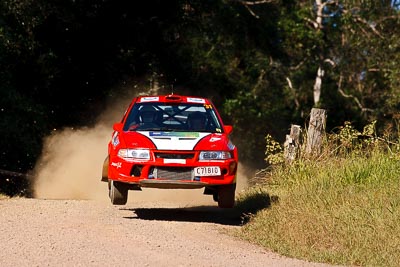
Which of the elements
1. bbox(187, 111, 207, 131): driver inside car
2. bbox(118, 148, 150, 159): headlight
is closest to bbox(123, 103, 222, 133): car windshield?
bbox(187, 111, 207, 131): driver inside car

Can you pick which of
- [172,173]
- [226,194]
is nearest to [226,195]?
[226,194]

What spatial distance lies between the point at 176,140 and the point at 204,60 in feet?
74.3

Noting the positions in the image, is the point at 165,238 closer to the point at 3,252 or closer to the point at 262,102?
the point at 3,252

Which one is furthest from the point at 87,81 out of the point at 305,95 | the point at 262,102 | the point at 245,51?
the point at 305,95

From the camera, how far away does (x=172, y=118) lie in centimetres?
1431

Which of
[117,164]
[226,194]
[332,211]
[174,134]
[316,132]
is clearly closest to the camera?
[332,211]

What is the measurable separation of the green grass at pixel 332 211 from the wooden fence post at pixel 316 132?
57 centimetres

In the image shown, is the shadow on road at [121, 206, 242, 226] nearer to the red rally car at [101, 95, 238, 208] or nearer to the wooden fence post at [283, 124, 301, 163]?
the red rally car at [101, 95, 238, 208]

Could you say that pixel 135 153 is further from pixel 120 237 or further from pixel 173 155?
pixel 120 237

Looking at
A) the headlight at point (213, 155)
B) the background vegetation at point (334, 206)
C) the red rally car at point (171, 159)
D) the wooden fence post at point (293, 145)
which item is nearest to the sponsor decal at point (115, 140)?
the red rally car at point (171, 159)

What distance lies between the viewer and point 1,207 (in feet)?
46.2

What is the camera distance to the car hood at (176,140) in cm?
1300

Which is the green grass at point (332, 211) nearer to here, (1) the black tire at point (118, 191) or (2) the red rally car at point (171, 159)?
(2) the red rally car at point (171, 159)

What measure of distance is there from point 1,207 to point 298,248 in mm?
5122
